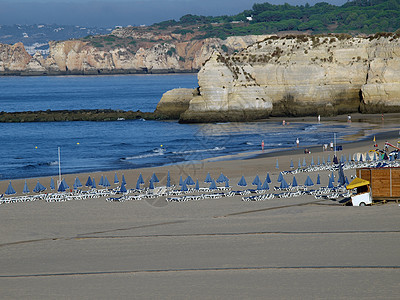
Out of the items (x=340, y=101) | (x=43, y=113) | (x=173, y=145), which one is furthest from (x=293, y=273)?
(x=43, y=113)

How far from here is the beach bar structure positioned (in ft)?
84.2

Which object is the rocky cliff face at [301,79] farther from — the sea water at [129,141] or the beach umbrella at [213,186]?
the beach umbrella at [213,186]

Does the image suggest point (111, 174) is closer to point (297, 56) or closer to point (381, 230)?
point (381, 230)

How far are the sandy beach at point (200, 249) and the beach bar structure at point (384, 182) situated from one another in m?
0.51

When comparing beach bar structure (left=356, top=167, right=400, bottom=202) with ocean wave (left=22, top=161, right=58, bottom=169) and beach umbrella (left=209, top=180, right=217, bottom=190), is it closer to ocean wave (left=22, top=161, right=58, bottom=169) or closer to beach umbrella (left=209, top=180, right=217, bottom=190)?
beach umbrella (left=209, top=180, right=217, bottom=190)

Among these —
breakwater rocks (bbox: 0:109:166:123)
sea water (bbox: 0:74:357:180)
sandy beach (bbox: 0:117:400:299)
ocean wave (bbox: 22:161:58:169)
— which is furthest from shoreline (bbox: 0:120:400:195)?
breakwater rocks (bbox: 0:109:166:123)

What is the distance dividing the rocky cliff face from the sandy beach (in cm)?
4289

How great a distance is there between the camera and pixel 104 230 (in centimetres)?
2367

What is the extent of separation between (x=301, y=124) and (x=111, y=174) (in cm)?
3292

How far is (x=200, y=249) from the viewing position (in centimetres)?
2031

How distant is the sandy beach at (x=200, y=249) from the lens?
16.2 m

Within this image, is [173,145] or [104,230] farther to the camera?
[173,145]

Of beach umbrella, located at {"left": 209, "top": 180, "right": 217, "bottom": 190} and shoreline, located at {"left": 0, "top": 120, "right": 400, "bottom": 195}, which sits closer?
beach umbrella, located at {"left": 209, "top": 180, "right": 217, "bottom": 190}

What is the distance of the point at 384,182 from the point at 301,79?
164 ft
